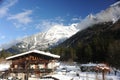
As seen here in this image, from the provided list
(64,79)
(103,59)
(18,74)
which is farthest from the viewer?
(103,59)

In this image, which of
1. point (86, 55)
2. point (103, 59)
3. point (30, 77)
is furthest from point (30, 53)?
point (86, 55)

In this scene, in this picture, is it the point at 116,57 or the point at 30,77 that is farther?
the point at 116,57

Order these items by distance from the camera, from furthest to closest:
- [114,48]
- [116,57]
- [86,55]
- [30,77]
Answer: [86,55] → [114,48] → [116,57] → [30,77]

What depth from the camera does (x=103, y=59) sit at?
103 metres

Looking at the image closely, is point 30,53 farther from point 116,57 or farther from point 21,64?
point 116,57

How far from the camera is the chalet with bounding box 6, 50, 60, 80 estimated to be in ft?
204

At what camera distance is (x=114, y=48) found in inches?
3684

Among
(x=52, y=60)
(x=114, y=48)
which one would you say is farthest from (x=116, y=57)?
(x=52, y=60)

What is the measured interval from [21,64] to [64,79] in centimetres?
2152

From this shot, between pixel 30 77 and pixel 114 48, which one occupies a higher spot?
pixel 114 48

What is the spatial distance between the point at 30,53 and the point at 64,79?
20.4 m

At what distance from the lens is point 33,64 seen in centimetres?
6397

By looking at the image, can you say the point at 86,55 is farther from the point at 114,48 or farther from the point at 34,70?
the point at 34,70

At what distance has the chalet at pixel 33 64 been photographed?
62.0 m
